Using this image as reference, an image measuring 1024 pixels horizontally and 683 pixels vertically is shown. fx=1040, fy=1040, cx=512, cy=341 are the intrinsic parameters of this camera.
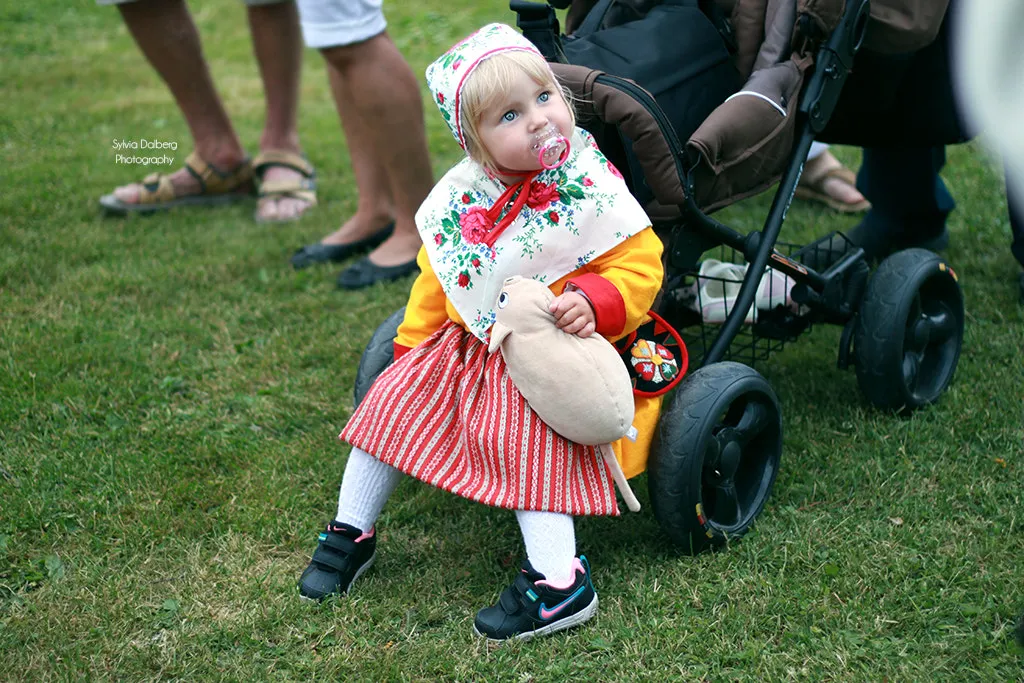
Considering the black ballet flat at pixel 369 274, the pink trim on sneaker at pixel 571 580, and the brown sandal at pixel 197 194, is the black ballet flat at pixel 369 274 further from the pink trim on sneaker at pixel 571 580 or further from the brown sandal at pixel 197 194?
the pink trim on sneaker at pixel 571 580

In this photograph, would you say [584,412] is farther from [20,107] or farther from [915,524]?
[20,107]

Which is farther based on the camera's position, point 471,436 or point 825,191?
point 825,191

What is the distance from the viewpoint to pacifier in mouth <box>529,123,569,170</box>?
6.56 feet

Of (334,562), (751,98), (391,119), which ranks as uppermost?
(751,98)

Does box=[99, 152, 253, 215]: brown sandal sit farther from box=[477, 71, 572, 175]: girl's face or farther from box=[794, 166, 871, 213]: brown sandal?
box=[477, 71, 572, 175]: girl's face

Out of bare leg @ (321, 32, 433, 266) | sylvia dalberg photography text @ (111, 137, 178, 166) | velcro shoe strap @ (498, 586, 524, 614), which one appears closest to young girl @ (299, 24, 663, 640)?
velcro shoe strap @ (498, 586, 524, 614)

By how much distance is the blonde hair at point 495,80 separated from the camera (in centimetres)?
198

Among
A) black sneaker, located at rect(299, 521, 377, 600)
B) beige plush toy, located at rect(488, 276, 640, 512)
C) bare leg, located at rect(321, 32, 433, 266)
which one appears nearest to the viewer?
beige plush toy, located at rect(488, 276, 640, 512)

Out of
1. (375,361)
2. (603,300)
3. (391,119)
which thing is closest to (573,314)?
(603,300)

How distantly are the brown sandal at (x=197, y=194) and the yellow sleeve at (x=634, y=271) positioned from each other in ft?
9.84

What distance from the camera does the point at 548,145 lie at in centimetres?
200

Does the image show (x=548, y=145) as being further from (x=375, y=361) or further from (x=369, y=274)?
(x=369, y=274)

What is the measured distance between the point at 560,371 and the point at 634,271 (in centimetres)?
27

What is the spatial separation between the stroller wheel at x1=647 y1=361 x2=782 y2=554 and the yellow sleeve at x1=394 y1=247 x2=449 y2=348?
1.79 ft
